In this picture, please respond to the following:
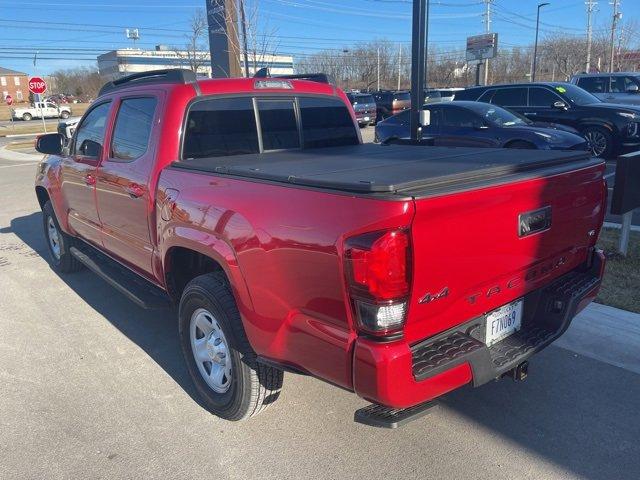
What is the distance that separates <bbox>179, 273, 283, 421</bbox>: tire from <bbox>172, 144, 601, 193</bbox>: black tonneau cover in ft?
2.29

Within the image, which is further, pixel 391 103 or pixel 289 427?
pixel 391 103

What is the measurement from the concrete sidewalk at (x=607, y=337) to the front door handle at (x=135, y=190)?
3251mm

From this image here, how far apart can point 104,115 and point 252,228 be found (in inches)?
105

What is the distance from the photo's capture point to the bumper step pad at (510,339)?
2.34 metres

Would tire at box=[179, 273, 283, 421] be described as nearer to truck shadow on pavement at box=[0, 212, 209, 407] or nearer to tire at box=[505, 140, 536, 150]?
truck shadow on pavement at box=[0, 212, 209, 407]

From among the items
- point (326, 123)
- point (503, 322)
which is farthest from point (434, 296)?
point (326, 123)

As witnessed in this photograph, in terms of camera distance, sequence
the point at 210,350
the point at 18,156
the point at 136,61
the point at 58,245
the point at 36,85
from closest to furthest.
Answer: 1. the point at 210,350
2. the point at 58,245
3. the point at 18,156
4. the point at 36,85
5. the point at 136,61

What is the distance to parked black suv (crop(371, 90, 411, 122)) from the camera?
28750 millimetres

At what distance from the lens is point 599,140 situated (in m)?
12.0

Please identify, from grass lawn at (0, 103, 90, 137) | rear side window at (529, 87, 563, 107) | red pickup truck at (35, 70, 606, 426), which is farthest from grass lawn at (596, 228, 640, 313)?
grass lawn at (0, 103, 90, 137)

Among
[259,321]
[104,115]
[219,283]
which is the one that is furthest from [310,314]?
[104,115]

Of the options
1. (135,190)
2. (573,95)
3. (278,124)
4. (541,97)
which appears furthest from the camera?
(541,97)

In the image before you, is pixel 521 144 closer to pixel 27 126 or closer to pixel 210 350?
pixel 210 350

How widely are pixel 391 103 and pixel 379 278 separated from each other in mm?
28409
